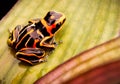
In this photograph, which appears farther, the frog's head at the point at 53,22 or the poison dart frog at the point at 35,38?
the frog's head at the point at 53,22

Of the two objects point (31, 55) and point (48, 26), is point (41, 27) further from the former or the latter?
point (31, 55)

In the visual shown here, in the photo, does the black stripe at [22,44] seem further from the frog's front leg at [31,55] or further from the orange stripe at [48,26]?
the orange stripe at [48,26]

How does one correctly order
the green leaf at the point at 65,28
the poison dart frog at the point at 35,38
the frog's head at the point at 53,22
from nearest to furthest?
1. the green leaf at the point at 65,28
2. the poison dart frog at the point at 35,38
3. the frog's head at the point at 53,22

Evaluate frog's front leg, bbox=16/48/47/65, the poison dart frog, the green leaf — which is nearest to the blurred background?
the green leaf

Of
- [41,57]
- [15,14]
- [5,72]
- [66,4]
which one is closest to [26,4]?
[15,14]

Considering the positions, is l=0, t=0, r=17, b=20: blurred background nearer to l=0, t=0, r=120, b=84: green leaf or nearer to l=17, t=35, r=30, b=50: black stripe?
l=0, t=0, r=120, b=84: green leaf

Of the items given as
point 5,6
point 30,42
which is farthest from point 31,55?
point 5,6

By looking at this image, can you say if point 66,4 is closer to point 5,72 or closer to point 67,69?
point 5,72

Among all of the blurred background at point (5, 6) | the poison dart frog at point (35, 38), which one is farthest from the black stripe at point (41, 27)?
the blurred background at point (5, 6)
